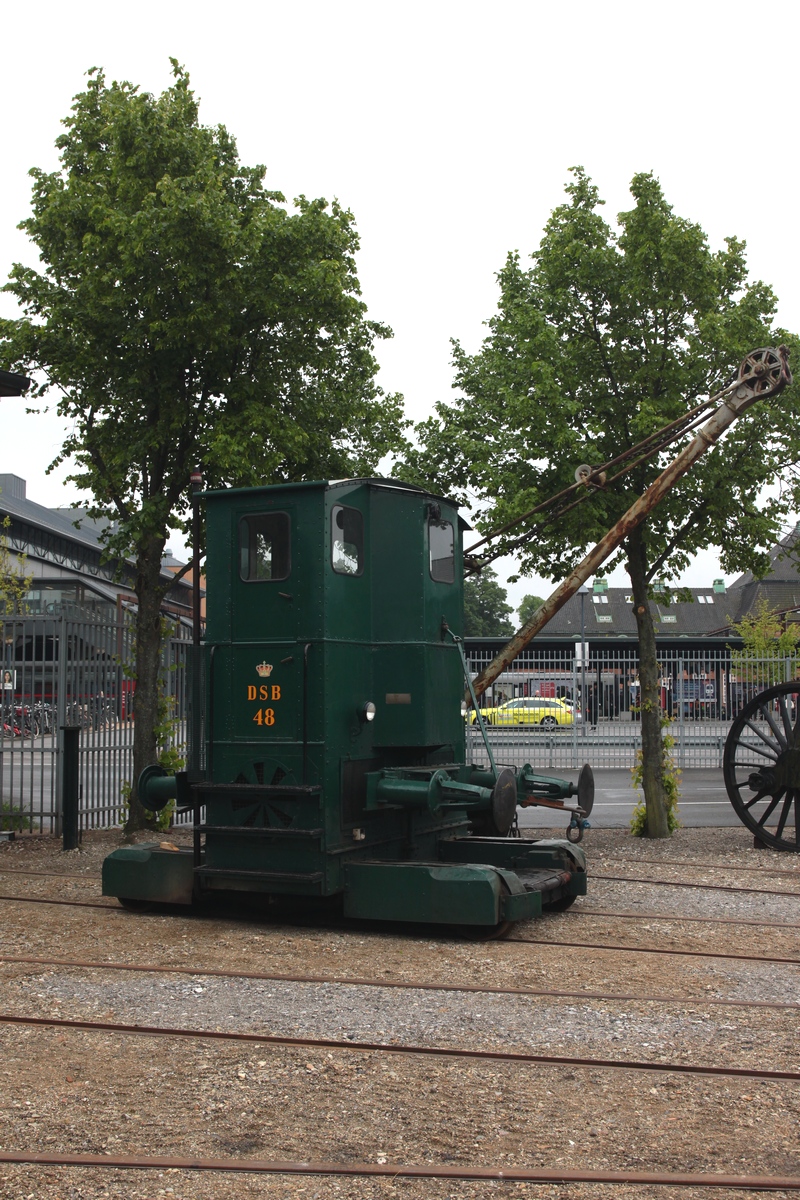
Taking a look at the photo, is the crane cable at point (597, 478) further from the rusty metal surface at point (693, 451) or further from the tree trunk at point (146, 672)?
the tree trunk at point (146, 672)

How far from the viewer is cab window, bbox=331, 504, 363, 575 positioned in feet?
29.8

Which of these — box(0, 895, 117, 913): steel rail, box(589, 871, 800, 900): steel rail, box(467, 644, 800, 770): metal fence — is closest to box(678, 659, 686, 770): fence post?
box(467, 644, 800, 770): metal fence

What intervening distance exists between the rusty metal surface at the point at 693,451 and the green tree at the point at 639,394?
1.25 metres

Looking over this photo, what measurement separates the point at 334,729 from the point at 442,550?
6.77 ft

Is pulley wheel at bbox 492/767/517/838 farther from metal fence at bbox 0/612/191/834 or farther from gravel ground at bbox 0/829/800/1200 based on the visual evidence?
metal fence at bbox 0/612/191/834

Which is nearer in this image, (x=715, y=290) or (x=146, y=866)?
(x=146, y=866)

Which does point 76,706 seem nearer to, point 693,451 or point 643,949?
point 693,451

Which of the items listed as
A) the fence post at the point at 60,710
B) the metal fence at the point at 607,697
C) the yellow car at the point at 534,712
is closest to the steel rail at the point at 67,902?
the fence post at the point at 60,710

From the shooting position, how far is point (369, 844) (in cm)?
916

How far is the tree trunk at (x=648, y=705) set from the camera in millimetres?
14273

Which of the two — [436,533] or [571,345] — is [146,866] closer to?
[436,533]

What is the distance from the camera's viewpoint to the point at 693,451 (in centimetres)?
1204

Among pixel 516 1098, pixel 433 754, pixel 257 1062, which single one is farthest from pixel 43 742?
pixel 516 1098

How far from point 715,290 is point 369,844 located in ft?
27.9
